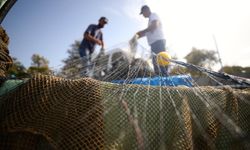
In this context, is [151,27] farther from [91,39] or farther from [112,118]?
[112,118]

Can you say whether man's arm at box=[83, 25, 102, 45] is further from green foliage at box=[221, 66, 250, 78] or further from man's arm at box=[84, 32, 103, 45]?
green foliage at box=[221, 66, 250, 78]

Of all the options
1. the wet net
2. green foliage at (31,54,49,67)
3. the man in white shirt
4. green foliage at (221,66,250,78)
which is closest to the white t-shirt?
the man in white shirt

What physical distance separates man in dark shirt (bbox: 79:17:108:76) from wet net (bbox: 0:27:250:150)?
4.33m

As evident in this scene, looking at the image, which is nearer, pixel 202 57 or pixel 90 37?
pixel 90 37

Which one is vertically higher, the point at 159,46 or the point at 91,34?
the point at 91,34

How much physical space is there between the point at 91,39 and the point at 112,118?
491 centimetres

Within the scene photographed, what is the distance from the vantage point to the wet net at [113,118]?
57.4 inches

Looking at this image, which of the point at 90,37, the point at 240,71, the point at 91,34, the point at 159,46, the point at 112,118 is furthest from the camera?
the point at 240,71

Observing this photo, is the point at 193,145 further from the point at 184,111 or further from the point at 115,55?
the point at 115,55

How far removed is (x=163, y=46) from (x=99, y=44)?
2109 mm

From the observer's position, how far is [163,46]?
534 cm

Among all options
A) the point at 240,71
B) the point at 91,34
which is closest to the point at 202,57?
the point at 240,71

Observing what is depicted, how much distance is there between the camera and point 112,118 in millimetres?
1604

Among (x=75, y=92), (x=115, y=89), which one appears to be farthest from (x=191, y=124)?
(x=75, y=92)
